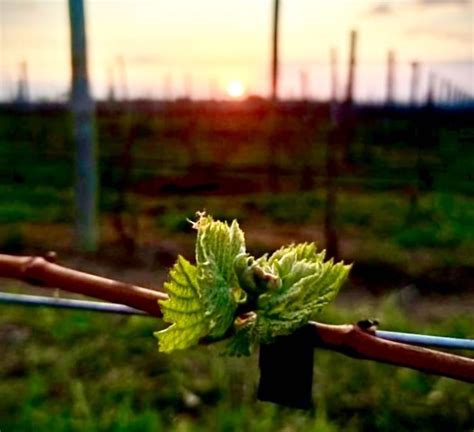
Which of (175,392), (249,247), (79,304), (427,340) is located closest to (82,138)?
(249,247)

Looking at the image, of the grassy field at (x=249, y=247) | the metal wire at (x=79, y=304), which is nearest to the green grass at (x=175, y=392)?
the grassy field at (x=249, y=247)

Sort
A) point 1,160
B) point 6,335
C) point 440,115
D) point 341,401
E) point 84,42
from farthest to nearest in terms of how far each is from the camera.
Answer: point 440,115
point 1,160
point 84,42
point 6,335
point 341,401

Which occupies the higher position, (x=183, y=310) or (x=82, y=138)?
(x=183, y=310)

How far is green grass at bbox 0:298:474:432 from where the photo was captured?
71.9 inches

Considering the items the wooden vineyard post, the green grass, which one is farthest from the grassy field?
the wooden vineyard post

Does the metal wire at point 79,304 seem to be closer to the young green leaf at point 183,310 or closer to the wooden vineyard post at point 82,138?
the young green leaf at point 183,310

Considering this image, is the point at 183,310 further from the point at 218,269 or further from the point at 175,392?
the point at 175,392

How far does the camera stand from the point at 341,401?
2.03 m

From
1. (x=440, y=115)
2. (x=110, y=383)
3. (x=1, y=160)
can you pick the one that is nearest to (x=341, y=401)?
(x=110, y=383)

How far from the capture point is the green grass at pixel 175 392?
1827 millimetres

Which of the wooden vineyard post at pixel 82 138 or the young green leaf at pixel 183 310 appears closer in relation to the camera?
the young green leaf at pixel 183 310

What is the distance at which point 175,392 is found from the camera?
2111 mm

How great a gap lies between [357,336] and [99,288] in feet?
0.40

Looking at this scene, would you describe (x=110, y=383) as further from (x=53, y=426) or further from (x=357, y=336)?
(x=357, y=336)
